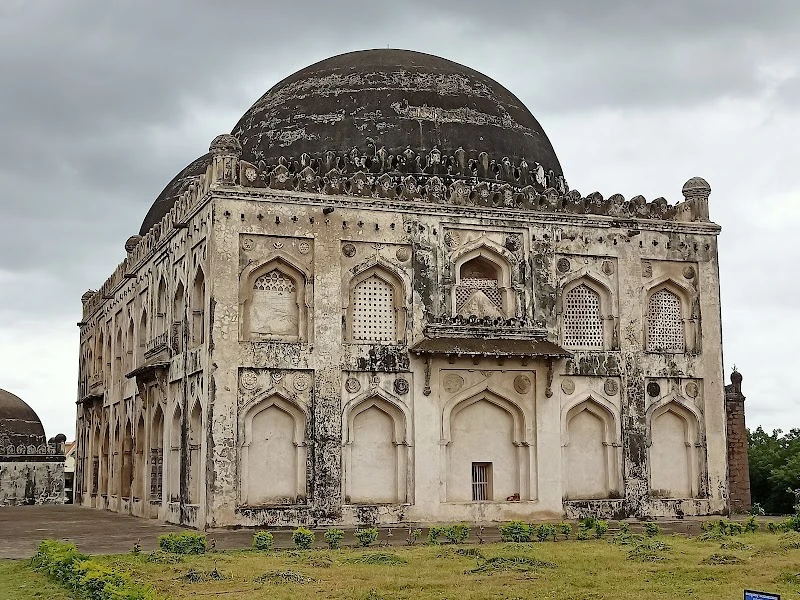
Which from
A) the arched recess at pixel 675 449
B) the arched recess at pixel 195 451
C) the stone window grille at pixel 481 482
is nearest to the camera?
the arched recess at pixel 195 451

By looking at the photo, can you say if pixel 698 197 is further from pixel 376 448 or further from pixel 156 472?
pixel 156 472

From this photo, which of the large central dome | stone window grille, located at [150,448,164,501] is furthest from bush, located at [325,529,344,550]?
the large central dome

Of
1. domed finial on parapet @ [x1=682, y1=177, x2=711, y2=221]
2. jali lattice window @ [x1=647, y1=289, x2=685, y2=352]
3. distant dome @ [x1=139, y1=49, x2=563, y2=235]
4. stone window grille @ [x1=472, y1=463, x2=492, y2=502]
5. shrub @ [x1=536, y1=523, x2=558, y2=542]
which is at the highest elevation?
distant dome @ [x1=139, y1=49, x2=563, y2=235]

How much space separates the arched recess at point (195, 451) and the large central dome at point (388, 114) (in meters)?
6.95

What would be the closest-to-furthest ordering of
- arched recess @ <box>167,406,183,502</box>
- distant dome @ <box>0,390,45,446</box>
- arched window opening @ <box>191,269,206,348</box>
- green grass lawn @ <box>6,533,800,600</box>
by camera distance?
1. green grass lawn @ <box>6,533,800,600</box>
2. arched window opening @ <box>191,269,206,348</box>
3. arched recess @ <box>167,406,183,502</box>
4. distant dome @ <box>0,390,45,446</box>

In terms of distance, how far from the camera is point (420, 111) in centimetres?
2662

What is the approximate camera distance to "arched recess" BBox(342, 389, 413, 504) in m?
23.0

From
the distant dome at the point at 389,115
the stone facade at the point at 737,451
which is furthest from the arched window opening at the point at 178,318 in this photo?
the stone facade at the point at 737,451

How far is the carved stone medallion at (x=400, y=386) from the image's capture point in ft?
76.5

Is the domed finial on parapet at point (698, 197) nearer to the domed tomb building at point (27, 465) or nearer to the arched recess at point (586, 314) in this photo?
the arched recess at point (586, 314)

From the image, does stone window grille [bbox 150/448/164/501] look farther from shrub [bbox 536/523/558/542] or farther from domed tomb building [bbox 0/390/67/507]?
domed tomb building [bbox 0/390/67/507]

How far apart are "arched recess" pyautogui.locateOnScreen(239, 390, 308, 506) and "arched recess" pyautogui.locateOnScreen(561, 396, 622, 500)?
6.23 meters

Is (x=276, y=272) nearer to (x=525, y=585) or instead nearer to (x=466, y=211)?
(x=466, y=211)

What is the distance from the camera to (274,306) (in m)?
23.0
